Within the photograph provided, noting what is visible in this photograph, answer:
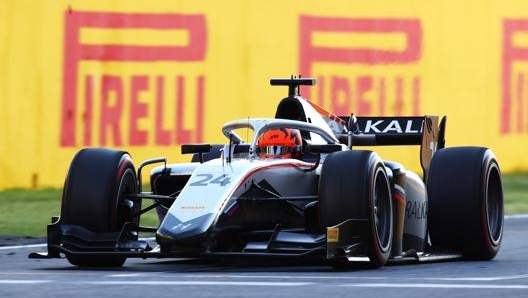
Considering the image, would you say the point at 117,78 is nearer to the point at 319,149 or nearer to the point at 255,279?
the point at 319,149

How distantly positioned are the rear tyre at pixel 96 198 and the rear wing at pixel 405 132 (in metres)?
2.44

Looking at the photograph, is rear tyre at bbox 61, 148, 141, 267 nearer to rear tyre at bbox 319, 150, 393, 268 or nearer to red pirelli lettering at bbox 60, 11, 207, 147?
rear tyre at bbox 319, 150, 393, 268

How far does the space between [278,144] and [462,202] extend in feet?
5.15

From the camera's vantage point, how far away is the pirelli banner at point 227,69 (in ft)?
59.0

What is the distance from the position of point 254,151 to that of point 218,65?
8112 mm

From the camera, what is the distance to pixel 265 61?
19656 millimetres

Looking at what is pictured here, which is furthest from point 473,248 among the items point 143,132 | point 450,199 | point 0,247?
point 143,132

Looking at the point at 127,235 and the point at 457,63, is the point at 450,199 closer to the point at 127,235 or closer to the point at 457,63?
the point at 127,235

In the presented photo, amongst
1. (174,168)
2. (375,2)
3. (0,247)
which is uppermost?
(375,2)

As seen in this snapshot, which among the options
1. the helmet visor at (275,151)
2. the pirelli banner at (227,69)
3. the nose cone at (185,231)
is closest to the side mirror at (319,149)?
the helmet visor at (275,151)

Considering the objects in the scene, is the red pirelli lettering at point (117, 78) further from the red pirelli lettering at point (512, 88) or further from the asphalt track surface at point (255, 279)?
the asphalt track surface at point (255, 279)

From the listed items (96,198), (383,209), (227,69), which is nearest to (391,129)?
(383,209)

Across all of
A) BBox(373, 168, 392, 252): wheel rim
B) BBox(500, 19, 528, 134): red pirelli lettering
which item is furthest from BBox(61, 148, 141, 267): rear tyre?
BBox(500, 19, 528, 134): red pirelli lettering

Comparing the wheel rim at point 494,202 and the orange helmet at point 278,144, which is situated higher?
the orange helmet at point 278,144
